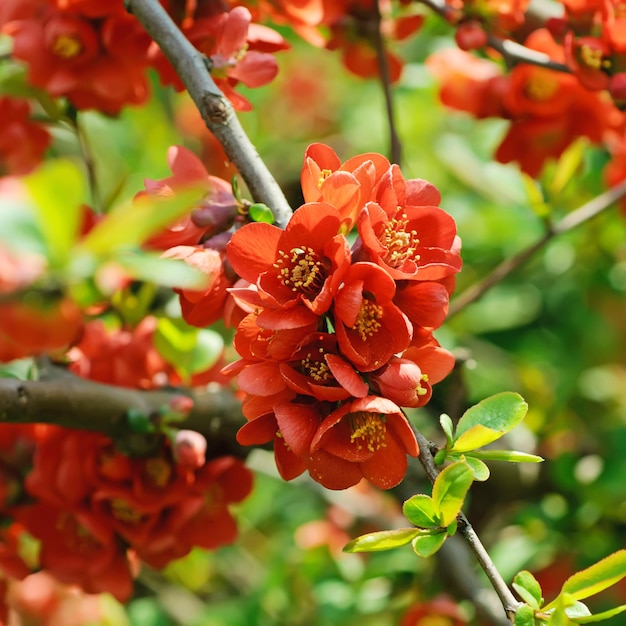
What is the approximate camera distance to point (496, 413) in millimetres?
671

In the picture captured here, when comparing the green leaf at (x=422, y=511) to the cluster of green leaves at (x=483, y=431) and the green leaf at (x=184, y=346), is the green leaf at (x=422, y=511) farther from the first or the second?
the green leaf at (x=184, y=346)

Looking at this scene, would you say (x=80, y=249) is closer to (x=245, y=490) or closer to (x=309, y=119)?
(x=245, y=490)

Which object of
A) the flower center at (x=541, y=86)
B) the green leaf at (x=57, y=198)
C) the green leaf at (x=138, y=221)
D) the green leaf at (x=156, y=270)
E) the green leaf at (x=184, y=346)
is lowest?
the green leaf at (x=184, y=346)

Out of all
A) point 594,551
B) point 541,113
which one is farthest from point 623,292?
point 541,113

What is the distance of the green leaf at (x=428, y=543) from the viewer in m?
0.61

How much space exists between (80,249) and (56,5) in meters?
0.71

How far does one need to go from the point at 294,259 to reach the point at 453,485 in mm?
198

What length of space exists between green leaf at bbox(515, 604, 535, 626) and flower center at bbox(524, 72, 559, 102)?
77cm

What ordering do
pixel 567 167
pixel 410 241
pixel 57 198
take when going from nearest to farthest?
pixel 57 198, pixel 410 241, pixel 567 167

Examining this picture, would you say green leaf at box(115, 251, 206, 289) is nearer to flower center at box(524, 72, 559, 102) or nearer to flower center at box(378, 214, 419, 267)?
flower center at box(378, 214, 419, 267)

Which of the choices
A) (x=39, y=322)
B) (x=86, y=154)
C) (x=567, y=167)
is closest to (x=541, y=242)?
(x=567, y=167)

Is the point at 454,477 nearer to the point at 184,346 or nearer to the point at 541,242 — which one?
the point at 184,346

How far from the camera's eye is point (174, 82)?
103 cm

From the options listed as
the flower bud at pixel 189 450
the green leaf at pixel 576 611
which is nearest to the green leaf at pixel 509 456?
the green leaf at pixel 576 611
